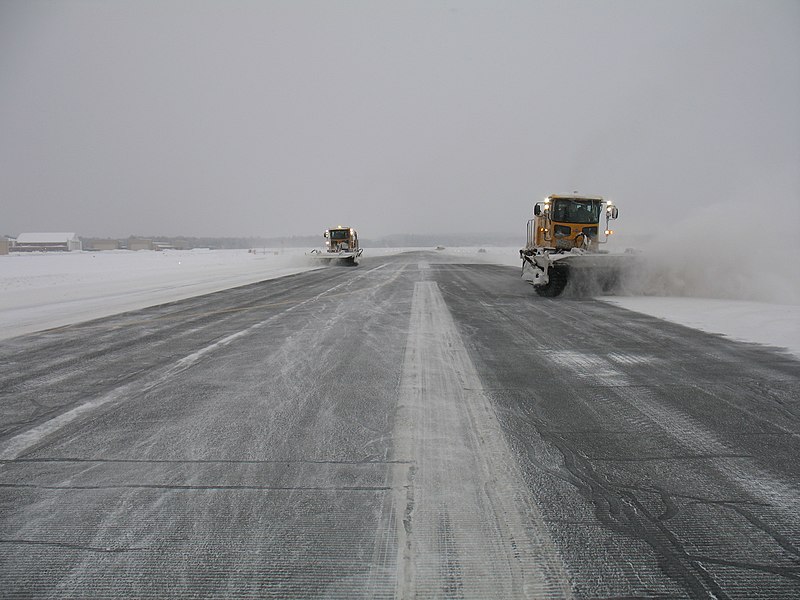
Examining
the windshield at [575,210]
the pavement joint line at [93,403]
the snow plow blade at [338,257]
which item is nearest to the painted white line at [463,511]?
the pavement joint line at [93,403]

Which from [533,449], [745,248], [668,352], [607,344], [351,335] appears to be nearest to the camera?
[533,449]

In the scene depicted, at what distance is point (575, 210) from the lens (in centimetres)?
1481

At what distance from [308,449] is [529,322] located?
6.56 meters

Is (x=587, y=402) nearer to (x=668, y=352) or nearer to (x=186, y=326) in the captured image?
(x=668, y=352)

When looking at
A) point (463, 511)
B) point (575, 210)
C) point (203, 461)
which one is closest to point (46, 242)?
point (575, 210)

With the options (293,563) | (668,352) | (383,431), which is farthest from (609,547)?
(668,352)

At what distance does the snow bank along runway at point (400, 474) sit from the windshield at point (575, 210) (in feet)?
30.2

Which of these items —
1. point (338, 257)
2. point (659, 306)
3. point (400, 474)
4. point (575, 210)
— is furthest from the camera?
point (338, 257)

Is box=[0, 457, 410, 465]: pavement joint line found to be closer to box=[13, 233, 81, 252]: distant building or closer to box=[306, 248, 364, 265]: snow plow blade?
box=[306, 248, 364, 265]: snow plow blade

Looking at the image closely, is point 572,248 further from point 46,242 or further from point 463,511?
point 46,242

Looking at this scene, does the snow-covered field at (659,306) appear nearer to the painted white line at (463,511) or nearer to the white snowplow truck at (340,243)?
the painted white line at (463,511)

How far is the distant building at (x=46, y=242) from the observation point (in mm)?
105625

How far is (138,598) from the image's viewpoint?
1920 millimetres

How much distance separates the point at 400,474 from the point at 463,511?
0.54 m
